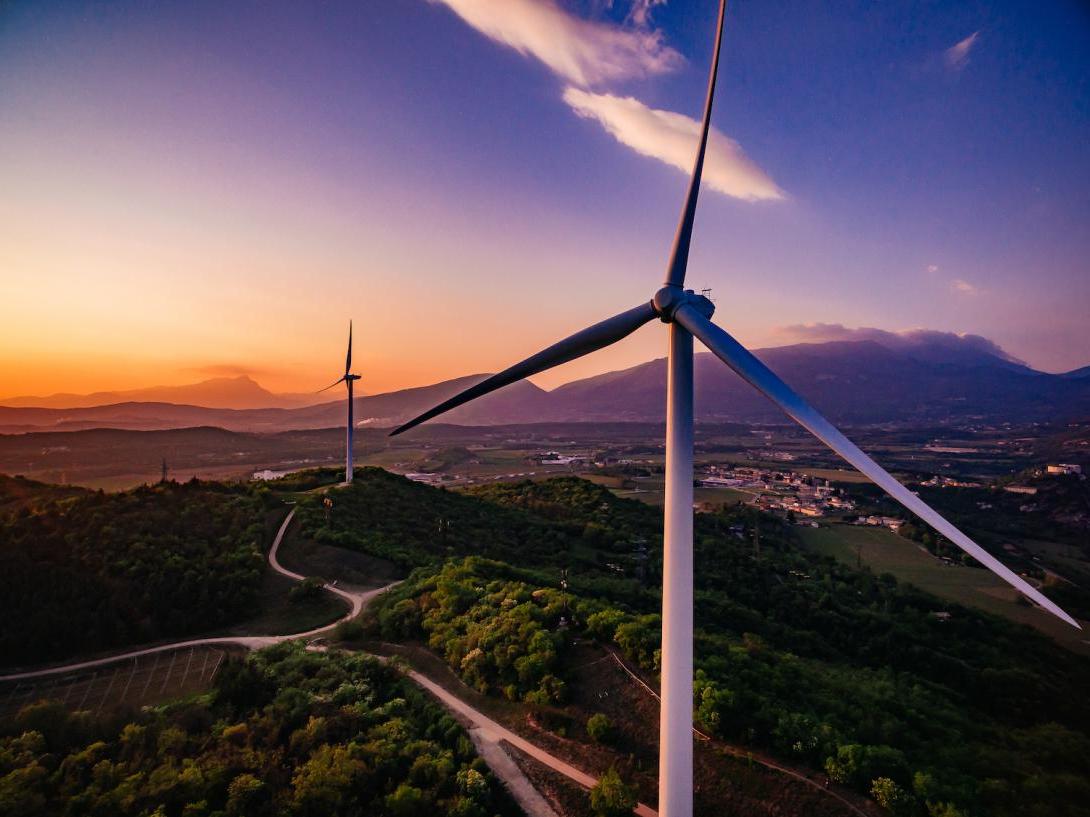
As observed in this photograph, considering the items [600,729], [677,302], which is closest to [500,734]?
[600,729]

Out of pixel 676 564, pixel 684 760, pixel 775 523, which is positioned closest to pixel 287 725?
pixel 684 760

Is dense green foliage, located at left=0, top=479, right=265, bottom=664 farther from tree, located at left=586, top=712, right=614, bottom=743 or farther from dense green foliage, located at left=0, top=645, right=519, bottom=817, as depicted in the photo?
tree, located at left=586, top=712, right=614, bottom=743

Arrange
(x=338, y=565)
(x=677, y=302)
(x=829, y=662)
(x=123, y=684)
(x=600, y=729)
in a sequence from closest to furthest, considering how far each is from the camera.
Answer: (x=677, y=302) → (x=600, y=729) → (x=123, y=684) → (x=829, y=662) → (x=338, y=565)

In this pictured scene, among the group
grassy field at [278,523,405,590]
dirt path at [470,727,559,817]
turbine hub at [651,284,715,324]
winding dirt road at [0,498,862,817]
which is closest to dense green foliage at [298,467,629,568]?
grassy field at [278,523,405,590]

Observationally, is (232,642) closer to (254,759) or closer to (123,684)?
(123,684)

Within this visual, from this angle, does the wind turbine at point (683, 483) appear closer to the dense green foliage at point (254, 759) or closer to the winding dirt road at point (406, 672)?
the winding dirt road at point (406, 672)
